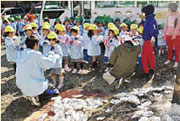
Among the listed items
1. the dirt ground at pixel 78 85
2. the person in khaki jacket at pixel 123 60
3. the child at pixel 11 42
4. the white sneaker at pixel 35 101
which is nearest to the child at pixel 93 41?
the dirt ground at pixel 78 85

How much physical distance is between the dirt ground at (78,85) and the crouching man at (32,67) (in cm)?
43

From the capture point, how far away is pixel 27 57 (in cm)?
417

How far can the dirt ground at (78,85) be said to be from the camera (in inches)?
175

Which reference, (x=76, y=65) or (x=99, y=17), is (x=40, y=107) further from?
(x=99, y=17)

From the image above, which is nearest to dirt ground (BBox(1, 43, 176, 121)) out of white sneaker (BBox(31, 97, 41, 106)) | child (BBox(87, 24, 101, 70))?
white sneaker (BBox(31, 97, 41, 106))

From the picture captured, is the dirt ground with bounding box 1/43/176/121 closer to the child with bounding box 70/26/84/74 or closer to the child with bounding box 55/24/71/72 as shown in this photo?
the child with bounding box 70/26/84/74

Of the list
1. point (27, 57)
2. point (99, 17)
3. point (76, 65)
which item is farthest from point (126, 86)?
point (99, 17)

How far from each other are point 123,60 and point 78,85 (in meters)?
1.21

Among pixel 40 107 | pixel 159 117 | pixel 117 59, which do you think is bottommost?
pixel 40 107

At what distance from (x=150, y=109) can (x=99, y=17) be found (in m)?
6.41

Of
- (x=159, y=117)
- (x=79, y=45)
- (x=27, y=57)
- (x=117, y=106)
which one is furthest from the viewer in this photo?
(x=79, y=45)

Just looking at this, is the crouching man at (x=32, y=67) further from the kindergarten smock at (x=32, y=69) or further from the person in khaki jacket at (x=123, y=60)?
the person in khaki jacket at (x=123, y=60)

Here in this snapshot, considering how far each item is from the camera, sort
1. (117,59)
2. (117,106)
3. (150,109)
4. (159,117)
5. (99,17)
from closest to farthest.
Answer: (159,117) < (150,109) < (117,106) < (117,59) < (99,17)

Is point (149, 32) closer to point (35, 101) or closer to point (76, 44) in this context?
point (76, 44)
